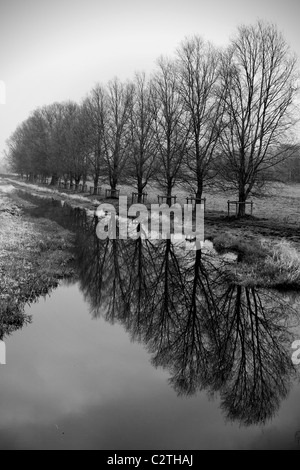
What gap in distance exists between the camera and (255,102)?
24406 millimetres

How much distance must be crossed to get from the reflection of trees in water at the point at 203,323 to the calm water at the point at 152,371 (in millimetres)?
28

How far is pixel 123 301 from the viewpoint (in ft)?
31.9

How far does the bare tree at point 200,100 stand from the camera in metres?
27.3

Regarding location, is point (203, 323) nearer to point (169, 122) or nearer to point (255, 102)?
point (255, 102)

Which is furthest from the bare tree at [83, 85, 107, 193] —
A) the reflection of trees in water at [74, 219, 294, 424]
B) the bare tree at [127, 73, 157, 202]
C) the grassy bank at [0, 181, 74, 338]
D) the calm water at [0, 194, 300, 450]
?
the calm water at [0, 194, 300, 450]

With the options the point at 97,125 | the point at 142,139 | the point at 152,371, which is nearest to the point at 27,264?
the point at 152,371

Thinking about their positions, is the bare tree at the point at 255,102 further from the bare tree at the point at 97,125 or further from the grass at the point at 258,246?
the bare tree at the point at 97,125

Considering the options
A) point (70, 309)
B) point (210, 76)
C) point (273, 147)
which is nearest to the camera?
point (70, 309)

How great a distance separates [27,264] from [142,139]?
2625 cm

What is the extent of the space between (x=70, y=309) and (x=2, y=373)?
3.11 metres

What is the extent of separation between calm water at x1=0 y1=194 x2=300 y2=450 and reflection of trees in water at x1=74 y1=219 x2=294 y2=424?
3cm

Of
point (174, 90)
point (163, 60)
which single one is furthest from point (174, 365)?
point (163, 60)

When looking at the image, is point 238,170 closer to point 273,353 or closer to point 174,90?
point 174,90
